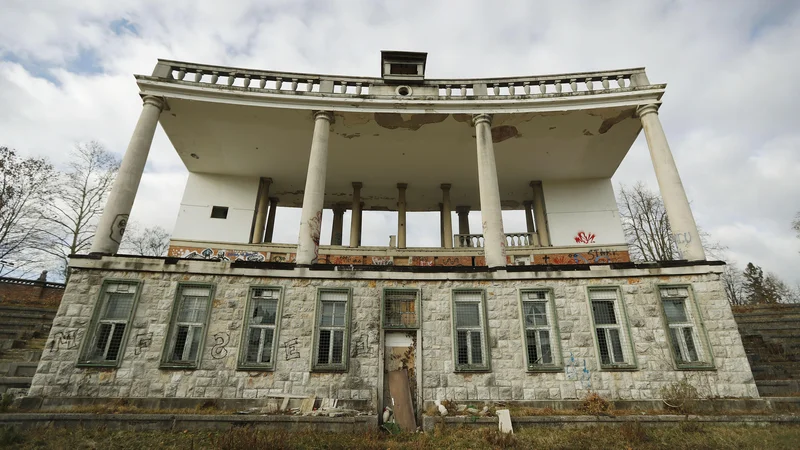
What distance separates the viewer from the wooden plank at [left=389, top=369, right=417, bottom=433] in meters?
8.52

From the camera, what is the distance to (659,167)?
1229 centimetres

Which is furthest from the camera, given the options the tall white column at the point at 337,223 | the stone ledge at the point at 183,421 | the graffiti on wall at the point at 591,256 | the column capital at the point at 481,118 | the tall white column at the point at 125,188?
the tall white column at the point at 337,223

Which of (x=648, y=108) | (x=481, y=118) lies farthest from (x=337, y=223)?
(x=648, y=108)

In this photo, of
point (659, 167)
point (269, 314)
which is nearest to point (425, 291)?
point (269, 314)

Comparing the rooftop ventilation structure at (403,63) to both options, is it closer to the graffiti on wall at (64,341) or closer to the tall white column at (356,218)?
the tall white column at (356,218)

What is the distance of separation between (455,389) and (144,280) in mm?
8365

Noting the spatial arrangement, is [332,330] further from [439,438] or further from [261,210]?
[261,210]

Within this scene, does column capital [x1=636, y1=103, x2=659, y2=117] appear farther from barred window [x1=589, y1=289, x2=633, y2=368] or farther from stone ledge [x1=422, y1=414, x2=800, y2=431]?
stone ledge [x1=422, y1=414, x2=800, y2=431]

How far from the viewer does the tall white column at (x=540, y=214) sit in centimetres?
1980

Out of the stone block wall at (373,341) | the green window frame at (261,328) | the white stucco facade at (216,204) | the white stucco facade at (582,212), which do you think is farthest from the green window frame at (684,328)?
the white stucco facade at (216,204)

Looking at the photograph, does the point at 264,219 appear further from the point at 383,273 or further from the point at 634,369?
the point at 634,369

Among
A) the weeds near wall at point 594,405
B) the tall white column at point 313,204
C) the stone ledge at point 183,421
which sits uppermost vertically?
the tall white column at point 313,204

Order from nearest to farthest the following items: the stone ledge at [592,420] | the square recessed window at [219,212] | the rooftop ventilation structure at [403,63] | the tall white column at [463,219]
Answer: the stone ledge at [592,420]
the rooftop ventilation structure at [403,63]
the square recessed window at [219,212]
the tall white column at [463,219]

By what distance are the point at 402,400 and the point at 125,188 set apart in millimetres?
10210
